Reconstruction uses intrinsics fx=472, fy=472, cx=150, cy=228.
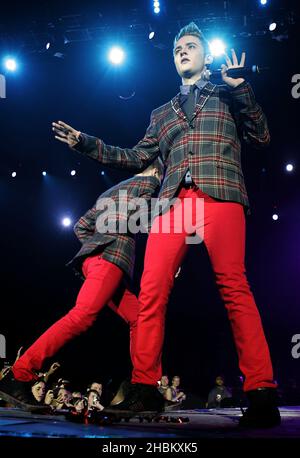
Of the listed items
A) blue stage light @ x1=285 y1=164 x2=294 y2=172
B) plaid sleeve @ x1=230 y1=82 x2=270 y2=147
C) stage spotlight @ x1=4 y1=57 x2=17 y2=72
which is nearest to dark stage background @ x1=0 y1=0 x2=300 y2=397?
blue stage light @ x1=285 y1=164 x2=294 y2=172

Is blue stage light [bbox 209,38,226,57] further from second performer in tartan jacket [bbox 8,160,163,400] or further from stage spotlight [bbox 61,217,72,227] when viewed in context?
stage spotlight [bbox 61,217,72,227]

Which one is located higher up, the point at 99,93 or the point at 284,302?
the point at 99,93

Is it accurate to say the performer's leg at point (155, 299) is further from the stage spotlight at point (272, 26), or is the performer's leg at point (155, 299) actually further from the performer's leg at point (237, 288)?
the stage spotlight at point (272, 26)

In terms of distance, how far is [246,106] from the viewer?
7.32 feet

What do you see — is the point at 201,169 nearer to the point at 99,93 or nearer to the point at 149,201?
the point at 149,201

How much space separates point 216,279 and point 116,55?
632cm

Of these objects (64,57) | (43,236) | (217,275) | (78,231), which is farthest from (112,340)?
(217,275)

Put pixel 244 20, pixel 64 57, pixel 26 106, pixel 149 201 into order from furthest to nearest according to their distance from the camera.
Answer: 1. pixel 26 106
2. pixel 64 57
3. pixel 244 20
4. pixel 149 201

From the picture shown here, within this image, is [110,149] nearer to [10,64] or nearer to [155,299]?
[155,299]

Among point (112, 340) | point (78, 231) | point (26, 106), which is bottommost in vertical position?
point (112, 340)

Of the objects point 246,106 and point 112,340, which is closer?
point 246,106

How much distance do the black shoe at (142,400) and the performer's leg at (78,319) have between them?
763 mm

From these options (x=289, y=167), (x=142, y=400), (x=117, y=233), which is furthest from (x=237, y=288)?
(x=289, y=167)

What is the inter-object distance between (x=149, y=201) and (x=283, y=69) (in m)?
6.01
